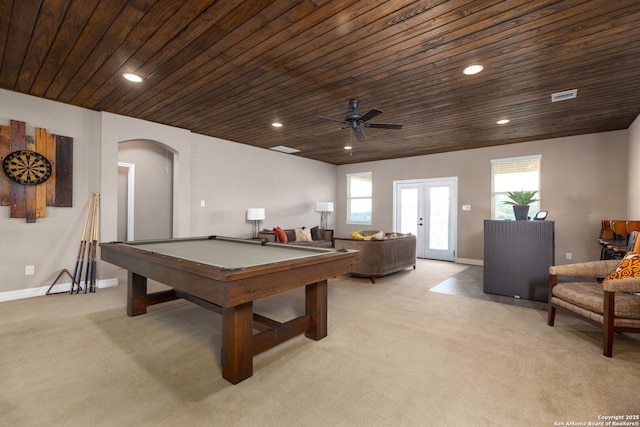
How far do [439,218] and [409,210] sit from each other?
77 cm

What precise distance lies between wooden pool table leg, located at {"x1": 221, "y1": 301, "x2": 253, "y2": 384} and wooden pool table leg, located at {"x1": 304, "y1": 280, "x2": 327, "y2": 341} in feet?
2.28

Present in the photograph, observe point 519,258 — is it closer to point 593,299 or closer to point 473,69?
point 593,299

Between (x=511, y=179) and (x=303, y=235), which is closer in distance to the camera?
(x=511, y=179)

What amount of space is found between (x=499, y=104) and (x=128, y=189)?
656 cm

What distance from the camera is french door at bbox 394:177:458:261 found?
6.88 m

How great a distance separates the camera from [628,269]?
2.44 meters

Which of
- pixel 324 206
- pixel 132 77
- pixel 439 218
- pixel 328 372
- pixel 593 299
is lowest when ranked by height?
pixel 328 372

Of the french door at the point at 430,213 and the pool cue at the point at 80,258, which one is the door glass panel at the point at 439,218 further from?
the pool cue at the point at 80,258

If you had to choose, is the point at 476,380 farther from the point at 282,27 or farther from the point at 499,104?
the point at 499,104

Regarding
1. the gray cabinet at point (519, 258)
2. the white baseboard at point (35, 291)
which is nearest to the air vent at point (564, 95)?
the gray cabinet at point (519, 258)

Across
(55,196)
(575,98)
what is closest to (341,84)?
(575,98)

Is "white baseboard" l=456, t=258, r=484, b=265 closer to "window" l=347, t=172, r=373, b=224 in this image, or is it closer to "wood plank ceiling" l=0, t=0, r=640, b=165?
"window" l=347, t=172, r=373, b=224

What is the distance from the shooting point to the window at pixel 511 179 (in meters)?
5.81

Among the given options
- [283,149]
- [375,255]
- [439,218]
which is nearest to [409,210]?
[439,218]
